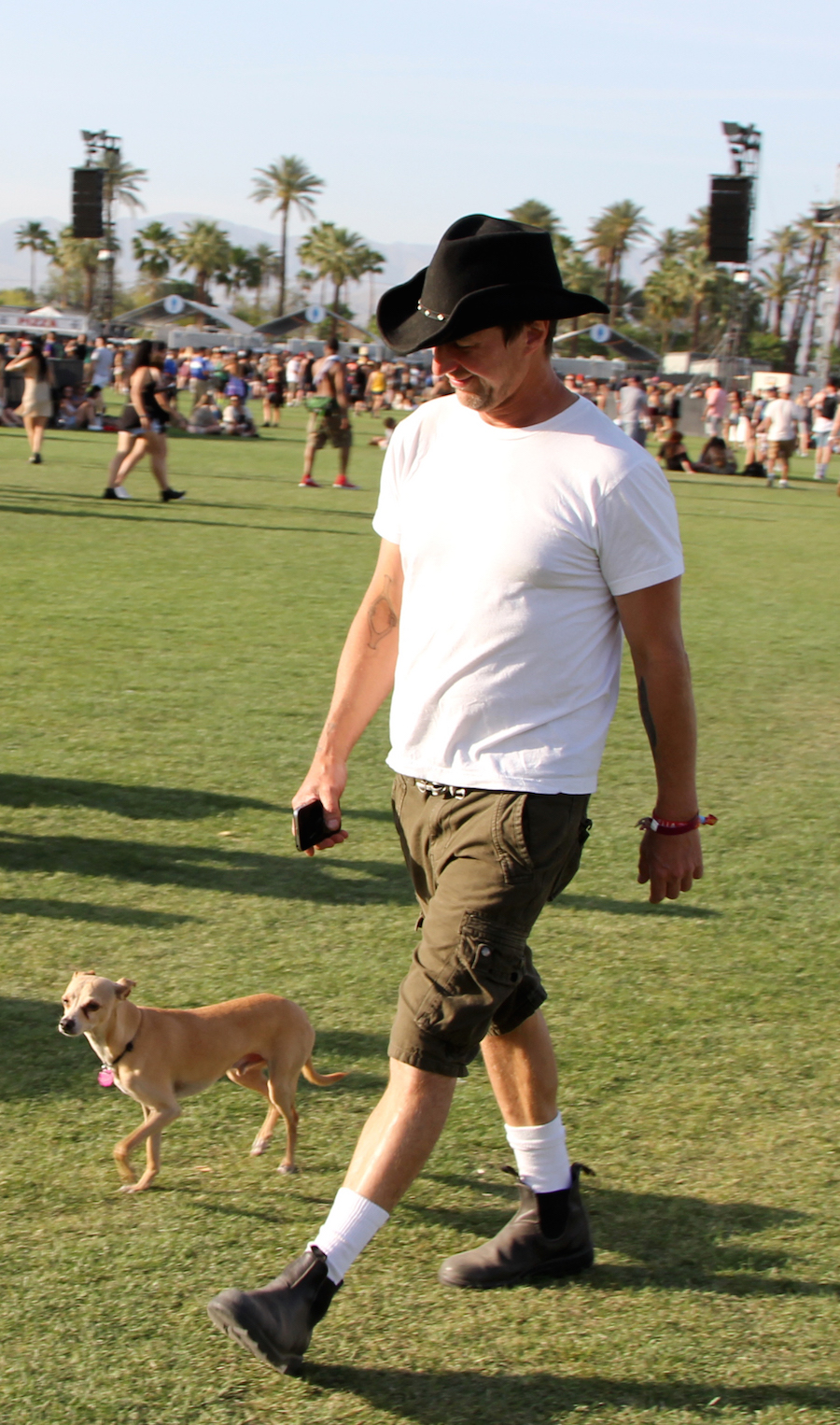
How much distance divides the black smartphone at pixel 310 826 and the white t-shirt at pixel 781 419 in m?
25.1

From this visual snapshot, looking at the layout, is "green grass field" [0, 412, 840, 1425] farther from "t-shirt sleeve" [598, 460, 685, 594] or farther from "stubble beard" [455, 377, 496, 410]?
"stubble beard" [455, 377, 496, 410]

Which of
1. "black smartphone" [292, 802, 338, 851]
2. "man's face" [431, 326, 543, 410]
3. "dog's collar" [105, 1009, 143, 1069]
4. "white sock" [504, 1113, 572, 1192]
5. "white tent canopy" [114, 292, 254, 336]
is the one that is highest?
"white tent canopy" [114, 292, 254, 336]

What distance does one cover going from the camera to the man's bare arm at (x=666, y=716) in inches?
111

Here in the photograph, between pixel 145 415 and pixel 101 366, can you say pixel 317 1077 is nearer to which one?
pixel 145 415

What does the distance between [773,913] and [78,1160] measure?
2888 millimetres

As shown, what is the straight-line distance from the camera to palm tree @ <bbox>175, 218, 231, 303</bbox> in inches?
4845

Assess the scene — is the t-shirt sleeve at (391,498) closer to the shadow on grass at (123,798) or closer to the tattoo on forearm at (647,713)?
the tattoo on forearm at (647,713)

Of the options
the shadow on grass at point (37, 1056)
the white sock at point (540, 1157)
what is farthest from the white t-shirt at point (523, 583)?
the shadow on grass at point (37, 1056)

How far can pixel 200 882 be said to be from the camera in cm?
539

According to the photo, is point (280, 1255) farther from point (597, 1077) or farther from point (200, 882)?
point (200, 882)

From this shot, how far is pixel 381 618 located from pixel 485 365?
719mm

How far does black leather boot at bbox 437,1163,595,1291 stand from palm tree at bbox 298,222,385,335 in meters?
127

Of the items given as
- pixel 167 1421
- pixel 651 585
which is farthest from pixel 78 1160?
pixel 651 585

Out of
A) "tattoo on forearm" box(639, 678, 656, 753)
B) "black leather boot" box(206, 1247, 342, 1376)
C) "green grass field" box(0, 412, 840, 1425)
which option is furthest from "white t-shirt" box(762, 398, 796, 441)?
"black leather boot" box(206, 1247, 342, 1376)
